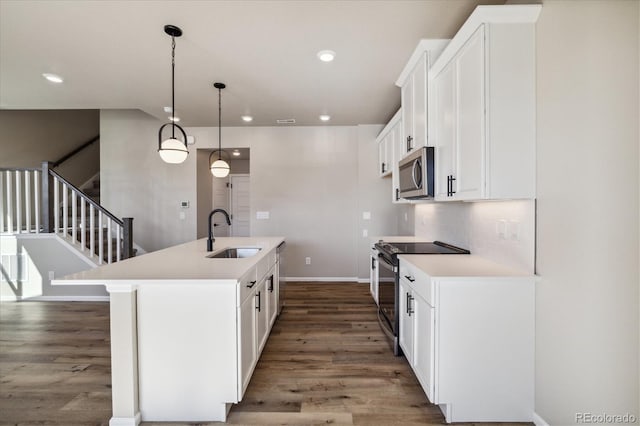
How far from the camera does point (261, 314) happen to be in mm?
2352

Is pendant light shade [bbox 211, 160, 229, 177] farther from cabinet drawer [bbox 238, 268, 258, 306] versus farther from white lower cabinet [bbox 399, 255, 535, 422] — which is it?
white lower cabinet [bbox 399, 255, 535, 422]

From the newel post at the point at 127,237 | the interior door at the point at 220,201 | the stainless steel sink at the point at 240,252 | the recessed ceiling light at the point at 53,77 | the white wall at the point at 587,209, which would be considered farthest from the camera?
the interior door at the point at 220,201

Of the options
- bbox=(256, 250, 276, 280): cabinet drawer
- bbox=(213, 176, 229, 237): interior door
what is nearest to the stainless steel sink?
bbox=(256, 250, 276, 280): cabinet drawer

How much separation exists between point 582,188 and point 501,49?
2.88 feet

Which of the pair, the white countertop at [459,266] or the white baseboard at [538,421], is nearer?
the white baseboard at [538,421]

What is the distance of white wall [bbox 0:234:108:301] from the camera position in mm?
3924

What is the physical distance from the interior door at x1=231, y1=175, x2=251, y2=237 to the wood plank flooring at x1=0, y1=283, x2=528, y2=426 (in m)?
3.30

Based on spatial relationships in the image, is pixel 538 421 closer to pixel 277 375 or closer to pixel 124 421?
pixel 277 375

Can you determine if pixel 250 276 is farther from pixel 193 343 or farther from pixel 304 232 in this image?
pixel 304 232

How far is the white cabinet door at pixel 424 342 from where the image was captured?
1693 mm

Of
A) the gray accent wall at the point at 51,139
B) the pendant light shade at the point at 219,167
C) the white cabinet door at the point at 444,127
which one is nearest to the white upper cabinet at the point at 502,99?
the white cabinet door at the point at 444,127

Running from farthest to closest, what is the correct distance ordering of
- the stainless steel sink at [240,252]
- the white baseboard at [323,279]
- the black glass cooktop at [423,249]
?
the white baseboard at [323,279] → the stainless steel sink at [240,252] → the black glass cooktop at [423,249]

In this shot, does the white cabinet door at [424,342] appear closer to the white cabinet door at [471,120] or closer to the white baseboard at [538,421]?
the white baseboard at [538,421]

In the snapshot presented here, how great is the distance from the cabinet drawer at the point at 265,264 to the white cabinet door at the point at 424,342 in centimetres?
115
